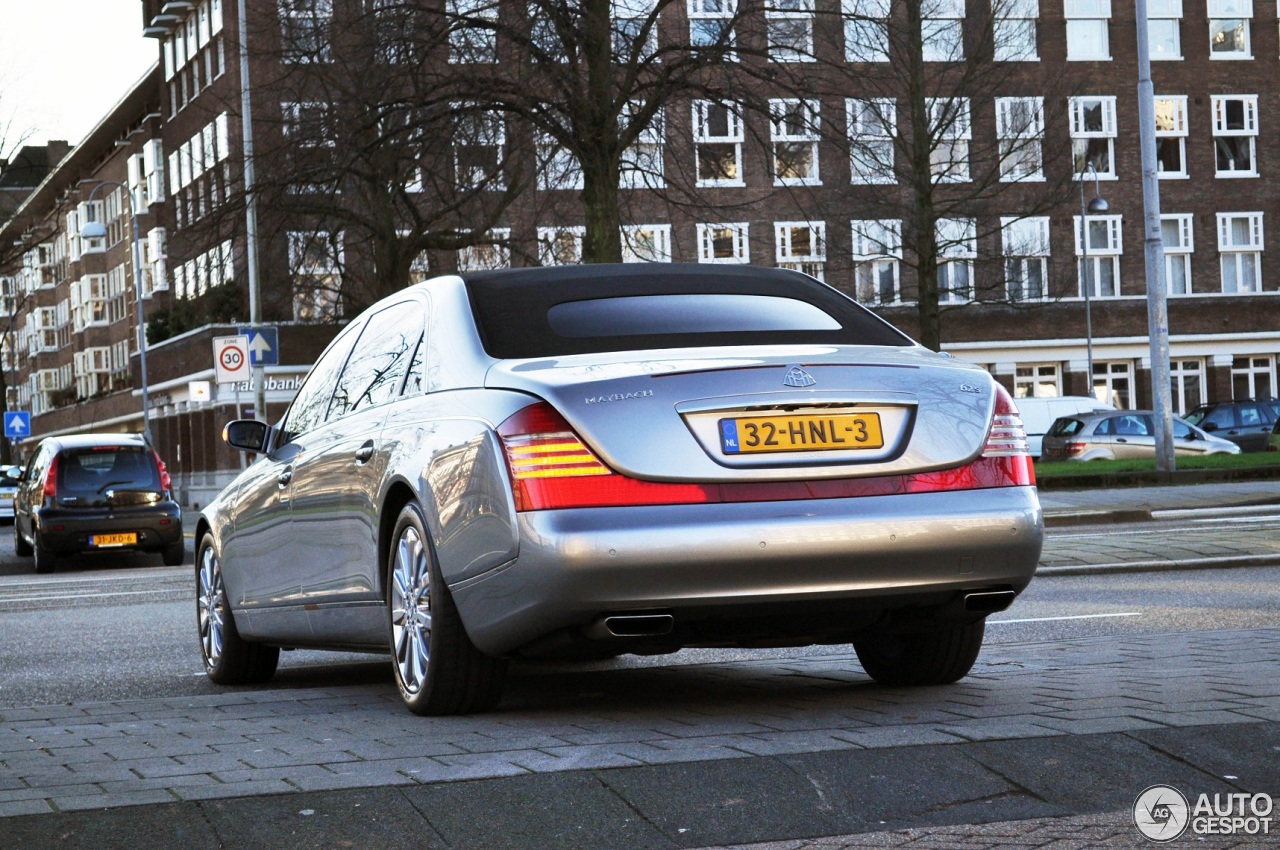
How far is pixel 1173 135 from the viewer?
62875 mm

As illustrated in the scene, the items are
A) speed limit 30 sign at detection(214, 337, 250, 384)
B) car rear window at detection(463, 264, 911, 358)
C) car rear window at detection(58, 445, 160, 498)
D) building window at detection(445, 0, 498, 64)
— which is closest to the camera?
car rear window at detection(463, 264, 911, 358)

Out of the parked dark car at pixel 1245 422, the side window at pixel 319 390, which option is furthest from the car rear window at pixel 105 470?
the parked dark car at pixel 1245 422

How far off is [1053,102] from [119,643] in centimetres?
3573

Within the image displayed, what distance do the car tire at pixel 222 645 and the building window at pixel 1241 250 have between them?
5844cm

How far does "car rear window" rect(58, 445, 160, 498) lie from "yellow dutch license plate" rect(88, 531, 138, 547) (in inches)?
26.5

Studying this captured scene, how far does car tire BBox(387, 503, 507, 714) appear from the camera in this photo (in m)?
6.14

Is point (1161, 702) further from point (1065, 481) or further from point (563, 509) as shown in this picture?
point (1065, 481)

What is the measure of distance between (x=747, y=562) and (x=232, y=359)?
22.9 metres

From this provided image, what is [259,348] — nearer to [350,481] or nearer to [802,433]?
[350,481]

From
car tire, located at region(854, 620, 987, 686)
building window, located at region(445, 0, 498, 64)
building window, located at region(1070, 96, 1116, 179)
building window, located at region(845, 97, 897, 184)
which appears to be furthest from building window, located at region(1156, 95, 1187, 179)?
car tire, located at region(854, 620, 987, 686)

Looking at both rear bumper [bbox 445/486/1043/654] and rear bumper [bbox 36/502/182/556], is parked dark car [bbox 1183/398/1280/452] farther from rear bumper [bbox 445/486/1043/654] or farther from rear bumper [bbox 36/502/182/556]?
rear bumper [bbox 445/486/1043/654]

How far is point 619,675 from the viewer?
25.2 feet

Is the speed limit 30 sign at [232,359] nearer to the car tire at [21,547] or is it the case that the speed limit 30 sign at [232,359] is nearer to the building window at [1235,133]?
the car tire at [21,547]

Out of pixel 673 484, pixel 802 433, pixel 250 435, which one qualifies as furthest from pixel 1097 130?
pixel 673 484
